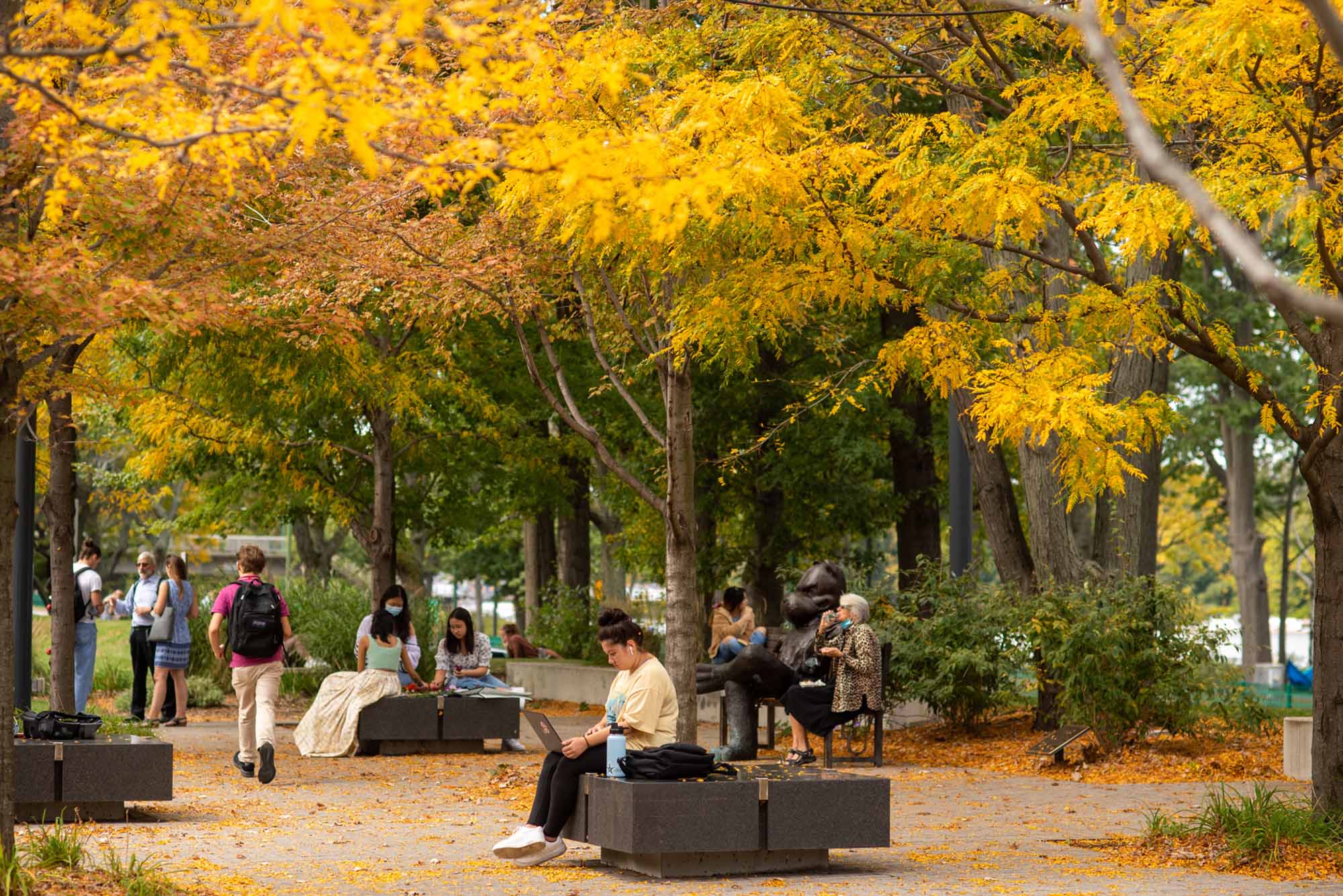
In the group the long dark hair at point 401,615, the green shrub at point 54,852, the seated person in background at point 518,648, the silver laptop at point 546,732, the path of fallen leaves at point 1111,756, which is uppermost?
the long dark hair at point 401,615

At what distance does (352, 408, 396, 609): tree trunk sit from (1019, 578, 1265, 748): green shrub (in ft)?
25.5

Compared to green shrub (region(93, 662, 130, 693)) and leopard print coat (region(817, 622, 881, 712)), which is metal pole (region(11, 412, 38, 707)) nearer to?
green shrub (region(93, 662, 130, 693))

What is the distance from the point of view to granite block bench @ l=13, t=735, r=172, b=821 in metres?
10.4

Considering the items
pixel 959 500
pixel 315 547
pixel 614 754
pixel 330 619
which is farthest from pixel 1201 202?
pixel 315 547

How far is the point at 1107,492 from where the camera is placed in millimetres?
16500

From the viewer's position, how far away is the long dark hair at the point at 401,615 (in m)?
15.7

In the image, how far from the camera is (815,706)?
1386 cm

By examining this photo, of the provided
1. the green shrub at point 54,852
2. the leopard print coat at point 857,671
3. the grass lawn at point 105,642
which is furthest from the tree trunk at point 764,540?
the green shrub at point 54,852

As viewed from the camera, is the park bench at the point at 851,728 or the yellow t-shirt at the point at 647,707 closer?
the yellow t-shirt at the point at 647,707

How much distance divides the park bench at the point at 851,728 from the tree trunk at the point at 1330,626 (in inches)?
188

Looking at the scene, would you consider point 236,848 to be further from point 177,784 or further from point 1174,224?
point 1174,224

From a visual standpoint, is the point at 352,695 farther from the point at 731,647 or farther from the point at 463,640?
the point at 731,647

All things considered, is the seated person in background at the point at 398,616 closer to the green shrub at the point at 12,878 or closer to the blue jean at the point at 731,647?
the blue jean at the point at 731,647

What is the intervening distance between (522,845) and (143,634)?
425 inches
